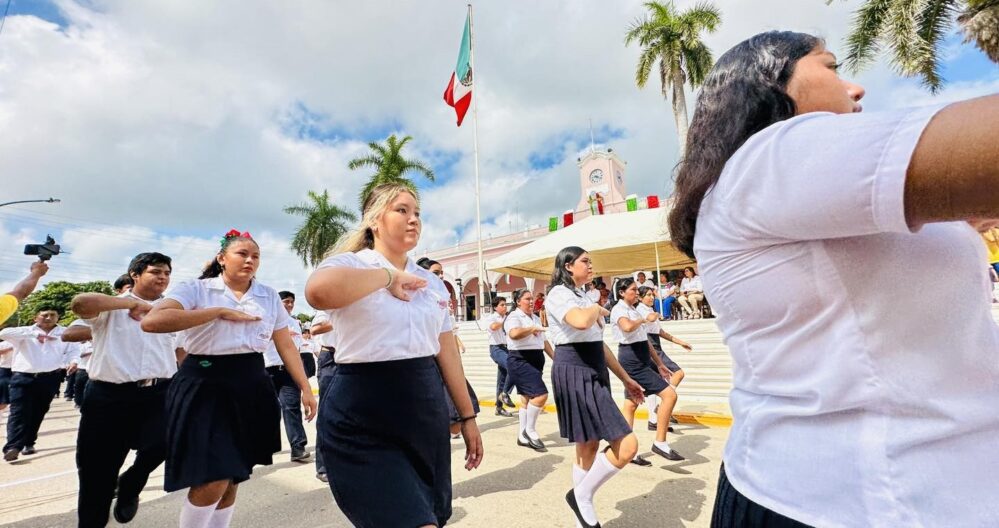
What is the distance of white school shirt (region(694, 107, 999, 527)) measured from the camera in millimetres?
731

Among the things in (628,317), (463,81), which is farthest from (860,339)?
(463,81)

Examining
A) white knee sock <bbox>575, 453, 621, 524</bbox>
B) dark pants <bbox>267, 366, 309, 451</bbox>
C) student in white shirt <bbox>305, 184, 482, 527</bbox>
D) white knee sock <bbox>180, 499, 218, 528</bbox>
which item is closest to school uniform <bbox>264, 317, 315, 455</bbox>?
dark pants <bbox>267, 366, 309, 451</bbox>

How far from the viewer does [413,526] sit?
1.79 metres

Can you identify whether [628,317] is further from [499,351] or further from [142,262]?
[142,262]

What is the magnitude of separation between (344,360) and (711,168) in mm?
1684

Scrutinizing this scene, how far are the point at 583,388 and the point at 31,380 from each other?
8172mm

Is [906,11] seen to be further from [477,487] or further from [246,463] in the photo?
[246,463]

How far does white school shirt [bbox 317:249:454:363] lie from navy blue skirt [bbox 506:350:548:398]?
431cm

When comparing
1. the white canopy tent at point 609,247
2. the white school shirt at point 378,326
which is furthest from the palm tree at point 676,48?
the white school shirt at point 378,326

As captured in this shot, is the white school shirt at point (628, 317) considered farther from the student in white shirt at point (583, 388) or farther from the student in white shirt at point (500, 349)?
the student in white shirt at point (500, 349)

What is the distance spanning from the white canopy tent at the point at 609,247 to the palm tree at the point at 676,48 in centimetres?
589

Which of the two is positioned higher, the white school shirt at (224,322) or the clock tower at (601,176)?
the clock tower at (601,176)

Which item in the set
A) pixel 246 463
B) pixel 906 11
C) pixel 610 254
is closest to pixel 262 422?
pixel 246 463

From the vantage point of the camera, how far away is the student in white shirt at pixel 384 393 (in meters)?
1.90
